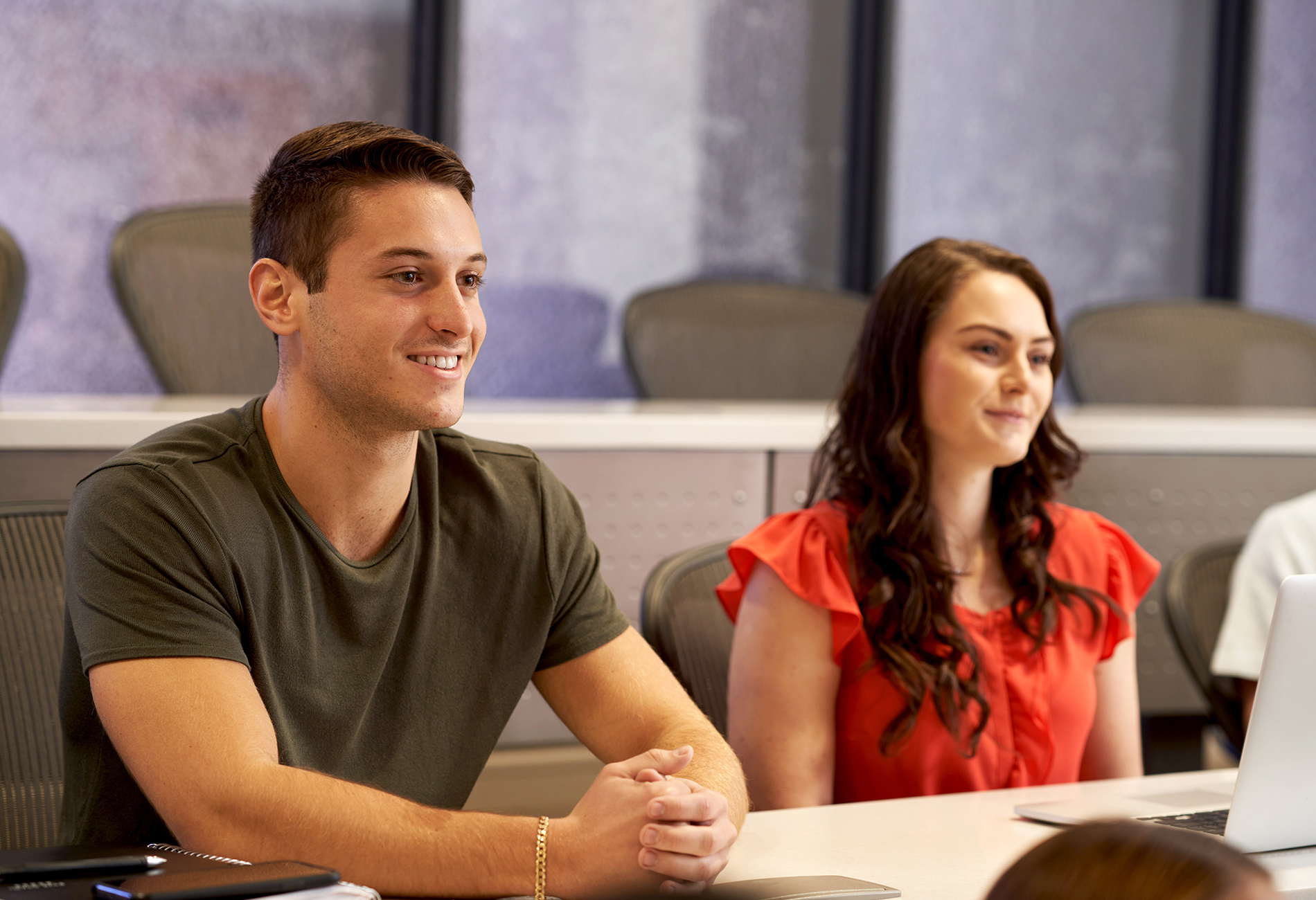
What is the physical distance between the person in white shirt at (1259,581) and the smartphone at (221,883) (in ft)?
4.70

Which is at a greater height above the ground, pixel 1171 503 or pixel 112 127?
pixel 112 127

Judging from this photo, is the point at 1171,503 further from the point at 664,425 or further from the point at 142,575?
the point at 142,575

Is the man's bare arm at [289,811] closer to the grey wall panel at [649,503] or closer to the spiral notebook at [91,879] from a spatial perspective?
the spiral notebook at [91,879]

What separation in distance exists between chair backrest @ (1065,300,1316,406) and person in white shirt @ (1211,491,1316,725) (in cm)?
121

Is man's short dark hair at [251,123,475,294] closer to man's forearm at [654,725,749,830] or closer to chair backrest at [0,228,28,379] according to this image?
man's forearm at [654,725,749,830]

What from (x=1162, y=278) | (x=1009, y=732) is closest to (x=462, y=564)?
(x=1009, y=732)

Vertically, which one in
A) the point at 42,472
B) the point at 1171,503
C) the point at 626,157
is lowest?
the point at 1171,503

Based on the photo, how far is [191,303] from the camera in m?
2.52

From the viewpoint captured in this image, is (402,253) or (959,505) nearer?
(402,253)

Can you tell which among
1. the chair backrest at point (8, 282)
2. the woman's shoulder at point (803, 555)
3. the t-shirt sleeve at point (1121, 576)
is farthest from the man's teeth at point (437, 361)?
the chair backrest at point (8, 282)

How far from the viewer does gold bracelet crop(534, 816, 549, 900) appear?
105 cm

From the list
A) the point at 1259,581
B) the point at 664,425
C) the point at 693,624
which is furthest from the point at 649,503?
the point at 1259,581

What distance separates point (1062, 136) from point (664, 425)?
270cm

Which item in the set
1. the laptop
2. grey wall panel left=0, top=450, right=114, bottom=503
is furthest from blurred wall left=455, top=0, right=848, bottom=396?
the laptop
